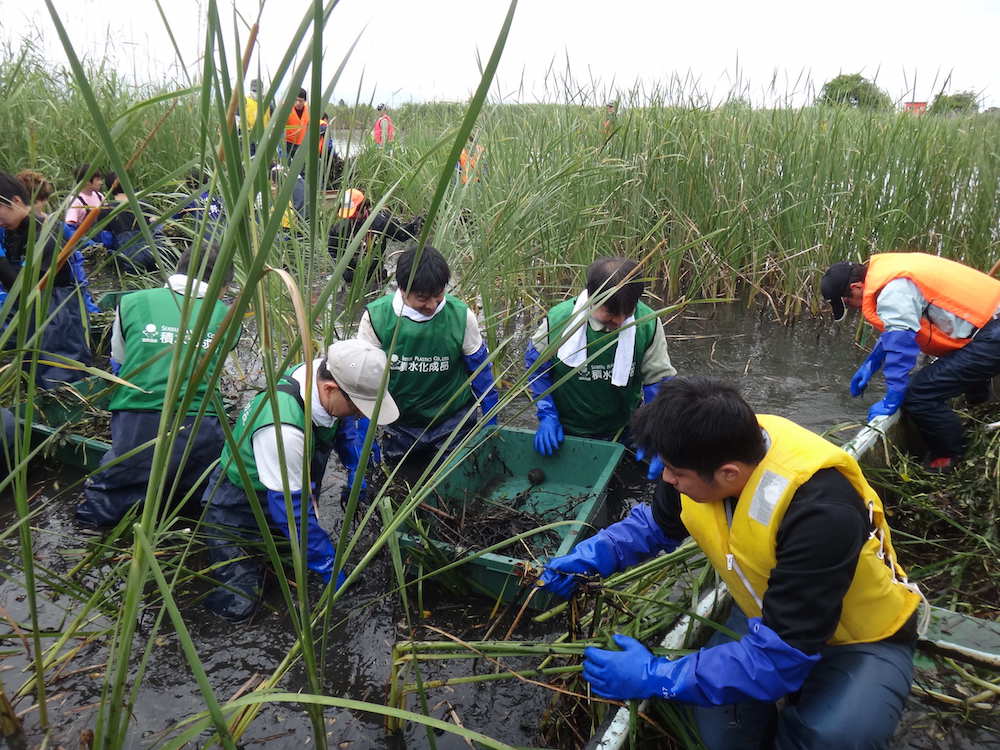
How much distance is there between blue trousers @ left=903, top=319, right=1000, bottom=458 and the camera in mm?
3762

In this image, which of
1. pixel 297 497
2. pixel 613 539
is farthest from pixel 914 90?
pixel 297 497

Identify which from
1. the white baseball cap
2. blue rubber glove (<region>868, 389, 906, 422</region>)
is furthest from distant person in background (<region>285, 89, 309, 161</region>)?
blue rubber glove (<region>868, 389, 906, 422</region>)

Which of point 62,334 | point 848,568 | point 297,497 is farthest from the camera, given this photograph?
point 62,334

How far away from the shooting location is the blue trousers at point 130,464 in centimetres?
316

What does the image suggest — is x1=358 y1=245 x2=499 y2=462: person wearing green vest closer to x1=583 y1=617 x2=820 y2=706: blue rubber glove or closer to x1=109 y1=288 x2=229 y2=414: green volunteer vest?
x1=109 y1=288 x2=229 y2=414: green volunteer vest

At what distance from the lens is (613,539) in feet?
7.51

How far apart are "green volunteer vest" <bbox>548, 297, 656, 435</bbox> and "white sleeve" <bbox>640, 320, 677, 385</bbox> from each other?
28 millimetres

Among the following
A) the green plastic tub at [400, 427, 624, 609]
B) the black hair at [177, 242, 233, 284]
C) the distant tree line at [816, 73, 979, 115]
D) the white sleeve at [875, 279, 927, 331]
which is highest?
the distant tree line at [816, 73, 979, 115]

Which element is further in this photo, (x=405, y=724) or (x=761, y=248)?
(x=761, y=248)

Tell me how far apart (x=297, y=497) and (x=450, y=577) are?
0.69m

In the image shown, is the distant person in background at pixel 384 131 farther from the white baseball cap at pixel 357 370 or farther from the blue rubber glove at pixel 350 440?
the white baseball cap at pixel 357 370

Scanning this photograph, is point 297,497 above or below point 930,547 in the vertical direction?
above

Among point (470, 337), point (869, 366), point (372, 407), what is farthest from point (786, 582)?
point (869, 366)

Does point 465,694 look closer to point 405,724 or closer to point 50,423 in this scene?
point 405,724
